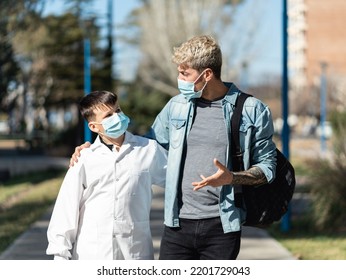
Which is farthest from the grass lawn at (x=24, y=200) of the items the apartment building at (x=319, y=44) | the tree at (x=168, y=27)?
the apartment building at (x=319, y=44)

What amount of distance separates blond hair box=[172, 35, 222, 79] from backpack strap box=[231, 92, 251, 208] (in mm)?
220

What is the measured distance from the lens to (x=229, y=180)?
4.17 m

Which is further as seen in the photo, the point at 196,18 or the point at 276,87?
the point at 276,87

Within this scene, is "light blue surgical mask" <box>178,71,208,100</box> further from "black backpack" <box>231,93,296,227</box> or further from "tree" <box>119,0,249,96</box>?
"tree" <box>119,0,249,96</box>

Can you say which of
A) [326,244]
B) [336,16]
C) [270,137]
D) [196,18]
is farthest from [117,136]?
[336,16]

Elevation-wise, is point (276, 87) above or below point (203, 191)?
below

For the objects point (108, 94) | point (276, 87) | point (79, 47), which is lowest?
point (276, 87)

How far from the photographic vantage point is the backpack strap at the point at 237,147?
4363mm

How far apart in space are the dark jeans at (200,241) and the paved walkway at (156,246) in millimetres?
4130

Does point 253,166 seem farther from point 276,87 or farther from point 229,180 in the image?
point 276,87

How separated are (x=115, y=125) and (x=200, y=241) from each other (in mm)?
743

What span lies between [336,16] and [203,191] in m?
111

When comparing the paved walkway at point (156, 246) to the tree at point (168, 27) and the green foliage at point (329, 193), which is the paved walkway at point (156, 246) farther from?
the tree at point (168, 27)

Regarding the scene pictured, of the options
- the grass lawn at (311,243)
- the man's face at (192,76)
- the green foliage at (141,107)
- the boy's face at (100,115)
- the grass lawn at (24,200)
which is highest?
the man's face at (192,76)
